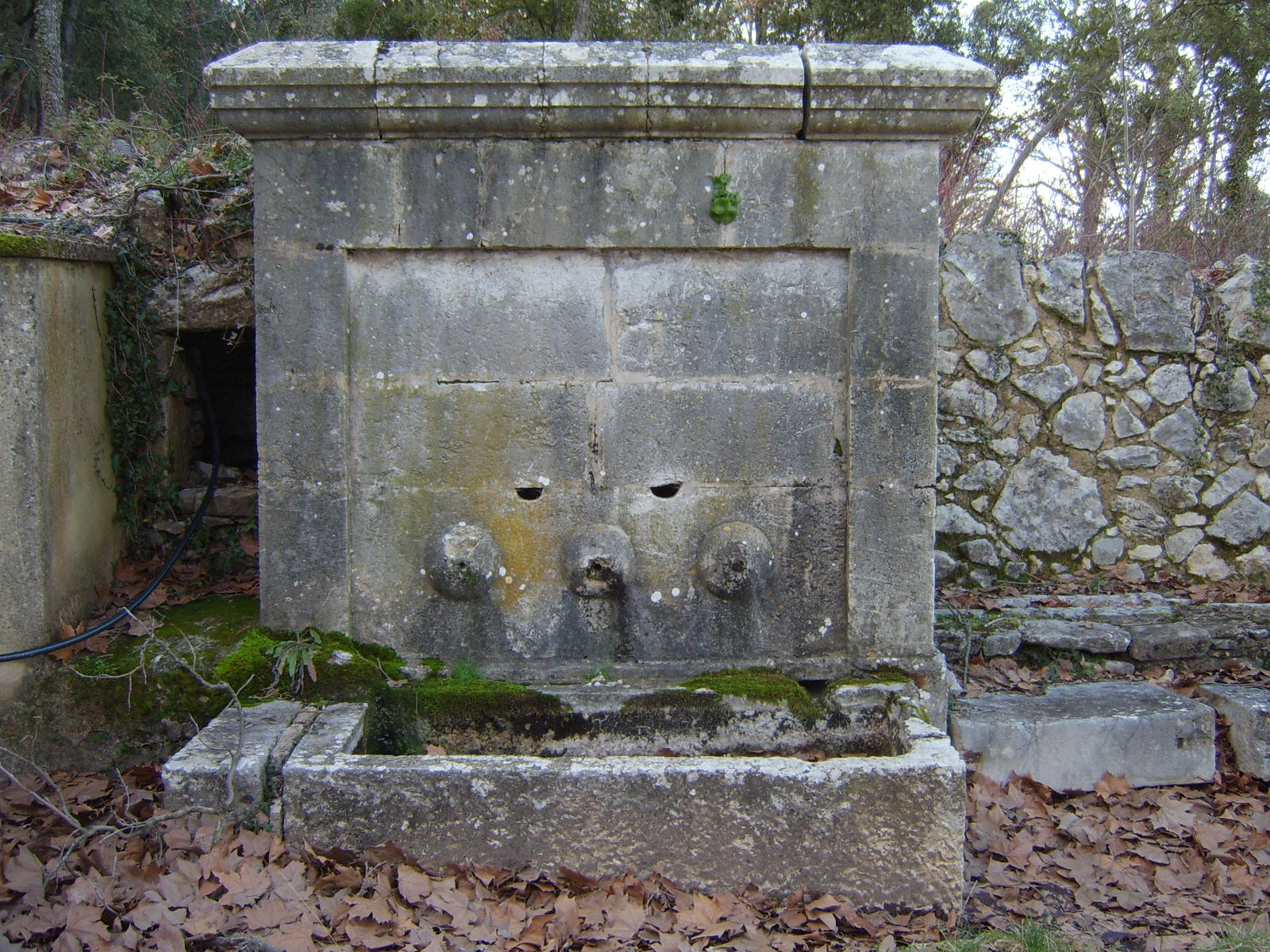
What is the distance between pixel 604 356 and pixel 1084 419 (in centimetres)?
315

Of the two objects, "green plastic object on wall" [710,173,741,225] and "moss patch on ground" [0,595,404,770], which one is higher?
"green plastic object on wall" [710,173,741,225]

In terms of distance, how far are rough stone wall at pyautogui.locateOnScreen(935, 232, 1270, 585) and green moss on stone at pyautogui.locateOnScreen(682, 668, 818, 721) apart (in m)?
2.13

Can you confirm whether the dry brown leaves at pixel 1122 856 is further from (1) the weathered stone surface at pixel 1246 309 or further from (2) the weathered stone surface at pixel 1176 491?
(1) the weathered stone surface at pixel 1246 309

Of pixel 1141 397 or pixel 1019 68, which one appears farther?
pixel 1019 68

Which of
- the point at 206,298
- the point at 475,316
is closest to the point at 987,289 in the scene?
the point at 475,316

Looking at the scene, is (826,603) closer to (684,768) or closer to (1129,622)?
(684,768)

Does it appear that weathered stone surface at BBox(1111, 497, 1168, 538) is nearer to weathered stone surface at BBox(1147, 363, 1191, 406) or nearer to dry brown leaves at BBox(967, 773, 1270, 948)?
weathered stone surface at BBox(1147, 363, 1191, 406)

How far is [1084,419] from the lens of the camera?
5.07m

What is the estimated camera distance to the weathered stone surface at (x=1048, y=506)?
200 inches

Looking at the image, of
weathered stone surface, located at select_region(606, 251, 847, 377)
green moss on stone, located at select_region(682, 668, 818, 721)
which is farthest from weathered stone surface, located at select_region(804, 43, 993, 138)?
green moss on stone, located at select_region(682, 668, 818, 721)

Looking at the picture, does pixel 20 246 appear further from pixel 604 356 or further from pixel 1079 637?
pixel 1079 637

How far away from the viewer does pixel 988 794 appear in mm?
3590

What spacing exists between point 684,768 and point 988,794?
1615 millimetres

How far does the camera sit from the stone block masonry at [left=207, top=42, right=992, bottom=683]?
3.16 m
